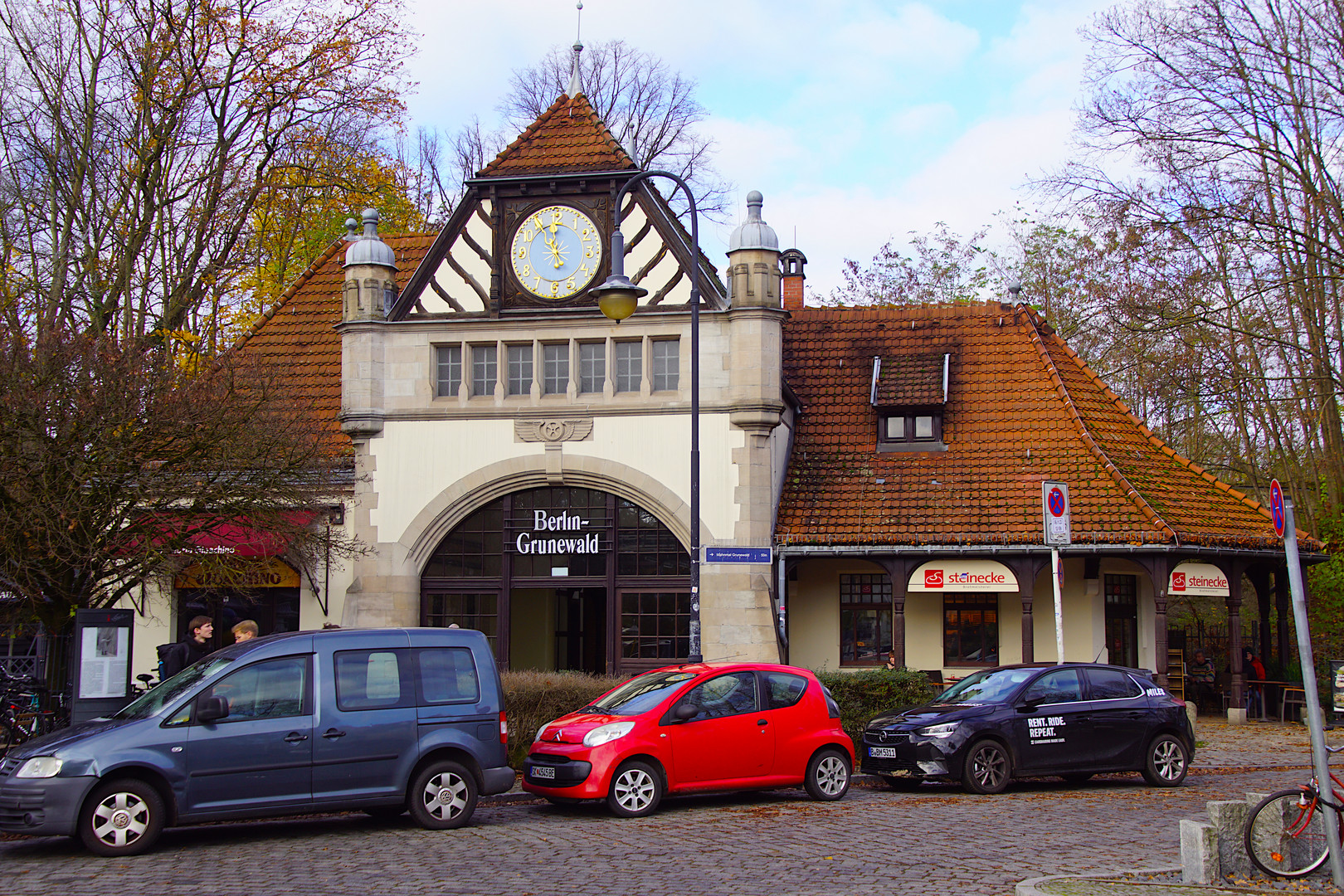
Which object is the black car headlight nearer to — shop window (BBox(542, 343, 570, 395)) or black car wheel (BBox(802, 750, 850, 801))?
black car wheel (BBox(802, 750, 850, 801))

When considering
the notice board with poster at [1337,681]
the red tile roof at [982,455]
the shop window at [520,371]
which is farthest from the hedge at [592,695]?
the shop window at [520,371]

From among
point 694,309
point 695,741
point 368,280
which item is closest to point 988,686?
point 695,741

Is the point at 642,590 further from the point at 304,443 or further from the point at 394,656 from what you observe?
the point at 394,656

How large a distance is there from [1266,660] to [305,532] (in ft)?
62.2

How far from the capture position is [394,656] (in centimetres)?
1277

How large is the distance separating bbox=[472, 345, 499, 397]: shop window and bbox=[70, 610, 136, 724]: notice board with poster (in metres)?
10.5

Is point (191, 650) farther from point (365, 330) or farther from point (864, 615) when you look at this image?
point (864, 615)

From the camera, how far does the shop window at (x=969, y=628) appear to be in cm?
2488

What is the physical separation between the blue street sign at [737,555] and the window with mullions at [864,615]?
6.59 meters

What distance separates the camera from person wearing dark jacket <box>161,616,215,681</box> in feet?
48.0

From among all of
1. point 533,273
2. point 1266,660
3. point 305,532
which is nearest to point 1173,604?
point 1266,660

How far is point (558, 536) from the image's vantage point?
24.0 m

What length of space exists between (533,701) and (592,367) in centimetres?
904

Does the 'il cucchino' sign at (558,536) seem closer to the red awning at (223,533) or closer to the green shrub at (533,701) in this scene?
the red awning at (223,533)
